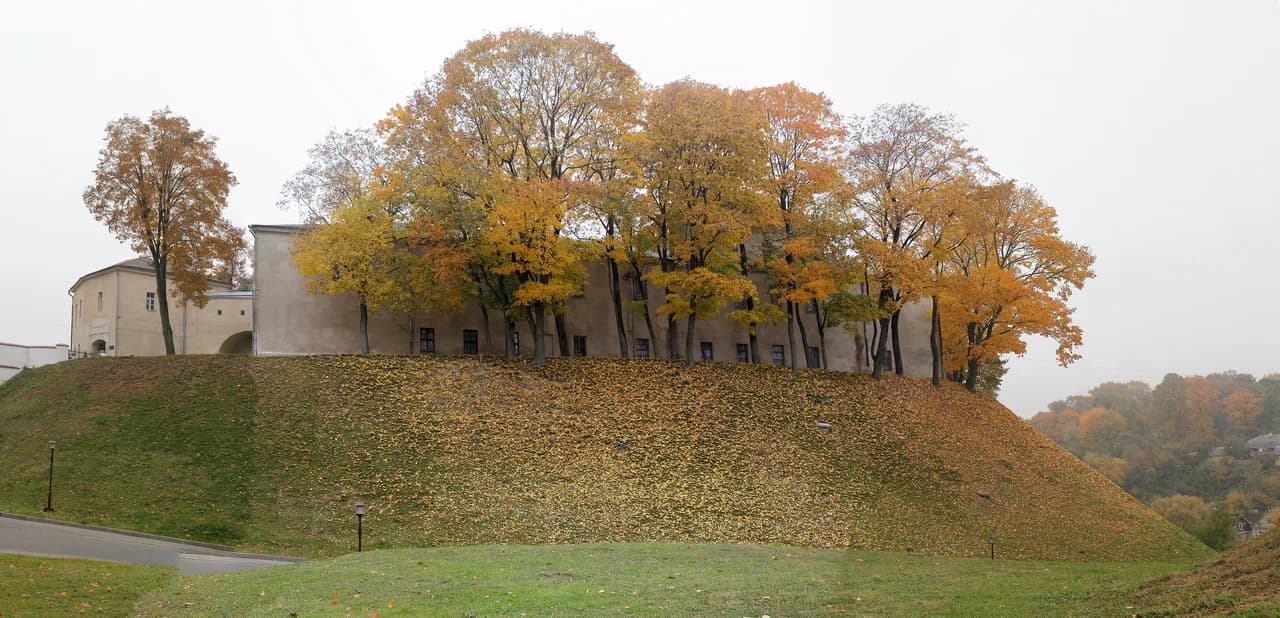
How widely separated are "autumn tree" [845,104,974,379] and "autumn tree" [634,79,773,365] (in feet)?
17.6

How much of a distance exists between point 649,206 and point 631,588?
2559 cm

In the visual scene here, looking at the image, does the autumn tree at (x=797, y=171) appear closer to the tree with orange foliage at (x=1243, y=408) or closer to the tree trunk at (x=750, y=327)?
the tree trunk at (x=750, y=327)

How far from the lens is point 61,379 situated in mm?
35188

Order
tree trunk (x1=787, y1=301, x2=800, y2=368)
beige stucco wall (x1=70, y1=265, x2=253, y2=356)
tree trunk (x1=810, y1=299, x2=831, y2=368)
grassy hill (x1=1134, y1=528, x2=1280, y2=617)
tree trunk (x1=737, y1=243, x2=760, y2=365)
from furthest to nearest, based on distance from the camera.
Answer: beige stucco wall (x1=70, y1=265, x2=253, y2=356)
tree trunk (x1=810, y1=299, x2=831, y2=368)
tree trunk (x1=737, y1=243, x2=760, y2=365)
tree trunk (x1=787, y1=301, x2=800, y2=368)
grassy hill (x1=1134, y1=528, x2=1280, y2=617)

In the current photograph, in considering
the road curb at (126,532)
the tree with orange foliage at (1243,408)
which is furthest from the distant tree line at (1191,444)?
the road curb at (126,532)

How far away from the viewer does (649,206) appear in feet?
127

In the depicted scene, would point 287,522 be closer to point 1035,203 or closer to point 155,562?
point 155,562

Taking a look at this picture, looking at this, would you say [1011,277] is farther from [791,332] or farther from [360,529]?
[360,529]

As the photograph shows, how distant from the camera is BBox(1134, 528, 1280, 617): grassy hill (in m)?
9.90

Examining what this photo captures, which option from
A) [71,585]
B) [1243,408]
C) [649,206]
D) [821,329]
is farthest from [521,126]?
[1243,408]

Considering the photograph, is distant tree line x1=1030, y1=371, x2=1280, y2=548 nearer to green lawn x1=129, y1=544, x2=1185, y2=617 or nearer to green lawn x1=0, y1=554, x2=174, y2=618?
green lawn x1=129, y1=544, x2=1185, y2=617

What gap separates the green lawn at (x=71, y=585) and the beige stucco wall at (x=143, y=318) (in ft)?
101

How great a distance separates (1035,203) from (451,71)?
27333 millimetres

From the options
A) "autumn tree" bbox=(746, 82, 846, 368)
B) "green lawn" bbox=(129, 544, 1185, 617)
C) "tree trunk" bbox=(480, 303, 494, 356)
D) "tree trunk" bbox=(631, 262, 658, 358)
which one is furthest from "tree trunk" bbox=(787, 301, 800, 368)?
"green lawn" bbox=(129, 544, 1185, 617)
